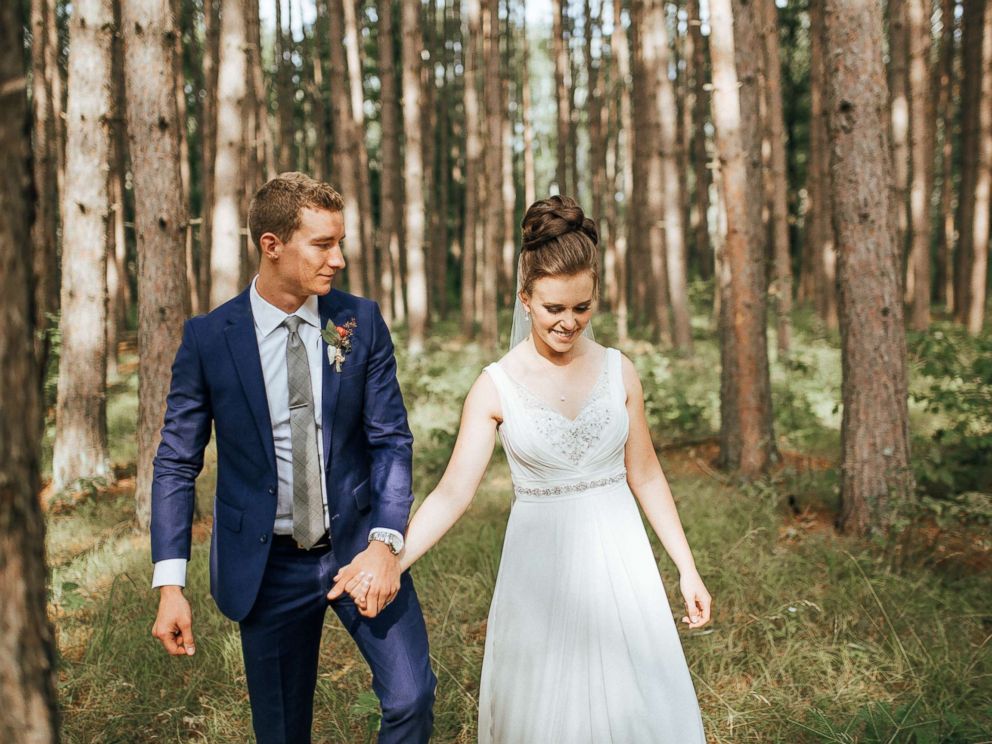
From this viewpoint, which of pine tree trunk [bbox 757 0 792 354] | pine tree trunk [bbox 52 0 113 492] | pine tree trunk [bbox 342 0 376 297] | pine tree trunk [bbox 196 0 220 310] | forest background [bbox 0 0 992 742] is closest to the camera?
forest background [bbox 0 0 992 742]

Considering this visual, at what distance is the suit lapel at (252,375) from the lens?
270 centimetres

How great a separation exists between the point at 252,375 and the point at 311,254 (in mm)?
446

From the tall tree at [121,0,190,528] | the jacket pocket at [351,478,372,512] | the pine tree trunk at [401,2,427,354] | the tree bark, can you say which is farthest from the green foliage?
the tree bark

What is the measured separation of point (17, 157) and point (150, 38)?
17.5 feet

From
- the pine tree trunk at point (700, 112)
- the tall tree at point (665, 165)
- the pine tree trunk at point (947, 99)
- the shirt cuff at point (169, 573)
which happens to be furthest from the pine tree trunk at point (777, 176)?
the shirt cuff at point (169, 573)

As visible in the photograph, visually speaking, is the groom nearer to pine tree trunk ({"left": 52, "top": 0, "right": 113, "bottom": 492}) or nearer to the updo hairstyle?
the updo hairstyle

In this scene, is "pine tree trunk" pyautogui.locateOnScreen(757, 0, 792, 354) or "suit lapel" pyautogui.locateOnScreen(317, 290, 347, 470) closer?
"suit lapel" pyautogui.locateOnScreen(317, 290, 347, 470)

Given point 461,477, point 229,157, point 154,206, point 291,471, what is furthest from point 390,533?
point 229,157

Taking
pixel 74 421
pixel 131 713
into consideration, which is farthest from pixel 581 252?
pixel 74 421

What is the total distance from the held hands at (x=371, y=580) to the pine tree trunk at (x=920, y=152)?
13.9 m

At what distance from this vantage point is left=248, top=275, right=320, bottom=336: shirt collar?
2.79 metres

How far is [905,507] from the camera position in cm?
551

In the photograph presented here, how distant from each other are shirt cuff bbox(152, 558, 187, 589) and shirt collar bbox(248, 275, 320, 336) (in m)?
0.80

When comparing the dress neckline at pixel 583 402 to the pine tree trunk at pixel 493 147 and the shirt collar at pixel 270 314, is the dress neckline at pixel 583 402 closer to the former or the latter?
the shirt collar at pixel 270 314
